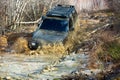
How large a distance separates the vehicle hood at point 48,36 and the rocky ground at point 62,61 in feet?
0.87

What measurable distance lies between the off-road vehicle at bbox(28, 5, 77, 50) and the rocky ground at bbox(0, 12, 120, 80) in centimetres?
28

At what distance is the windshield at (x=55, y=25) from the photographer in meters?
17.9

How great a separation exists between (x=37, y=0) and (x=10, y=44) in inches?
283

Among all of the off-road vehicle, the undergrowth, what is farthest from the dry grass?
the undergrowth

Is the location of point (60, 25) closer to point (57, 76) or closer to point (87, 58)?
point (87, 58)

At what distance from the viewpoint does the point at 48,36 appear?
55.7 ft

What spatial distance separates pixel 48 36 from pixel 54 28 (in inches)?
40.6

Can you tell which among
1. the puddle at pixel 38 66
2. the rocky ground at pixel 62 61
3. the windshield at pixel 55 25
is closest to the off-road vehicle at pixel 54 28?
the windshield at pixel 55 25

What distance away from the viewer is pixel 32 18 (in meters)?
27.2

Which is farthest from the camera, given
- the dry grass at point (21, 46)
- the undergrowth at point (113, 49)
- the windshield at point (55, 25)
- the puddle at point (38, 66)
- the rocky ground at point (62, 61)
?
the windshield at point (55, 25)

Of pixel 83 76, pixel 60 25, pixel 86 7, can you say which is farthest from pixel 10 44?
pixel 86 7

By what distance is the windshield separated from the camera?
1794cm

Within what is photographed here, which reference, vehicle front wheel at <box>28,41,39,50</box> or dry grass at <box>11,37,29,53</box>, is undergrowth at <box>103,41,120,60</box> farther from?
dry grass at <box>11,37,29,53</box>

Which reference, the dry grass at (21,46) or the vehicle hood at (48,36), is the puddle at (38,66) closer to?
the dry grass at (21,46)
